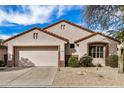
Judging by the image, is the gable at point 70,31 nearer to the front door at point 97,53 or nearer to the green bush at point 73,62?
the front door at point 97,53

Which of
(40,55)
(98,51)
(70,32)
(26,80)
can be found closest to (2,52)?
(40,55)

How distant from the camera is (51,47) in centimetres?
2491

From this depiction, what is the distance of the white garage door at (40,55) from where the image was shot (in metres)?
24.5

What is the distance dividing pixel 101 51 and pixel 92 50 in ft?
2.78

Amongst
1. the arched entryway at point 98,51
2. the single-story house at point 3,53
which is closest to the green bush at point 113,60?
the arched entryway at point 98,51

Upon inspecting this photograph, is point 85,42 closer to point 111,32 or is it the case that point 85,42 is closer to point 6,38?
A: point 111,32

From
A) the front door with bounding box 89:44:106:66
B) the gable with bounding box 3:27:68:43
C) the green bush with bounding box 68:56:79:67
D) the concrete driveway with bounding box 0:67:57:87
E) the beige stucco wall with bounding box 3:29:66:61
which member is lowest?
the concrete driveway with bounding box 0:67:57:87

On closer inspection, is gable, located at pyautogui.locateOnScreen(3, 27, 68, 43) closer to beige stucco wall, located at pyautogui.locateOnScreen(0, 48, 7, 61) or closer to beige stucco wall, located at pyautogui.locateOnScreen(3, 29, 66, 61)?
beige stucco wall, located at pyautogui.locateOnScreen(3, 29, 66, 61)

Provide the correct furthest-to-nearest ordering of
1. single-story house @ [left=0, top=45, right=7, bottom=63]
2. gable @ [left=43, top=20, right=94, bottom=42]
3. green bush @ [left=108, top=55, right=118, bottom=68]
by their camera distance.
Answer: gable @ [left=43, top=20, right=94, bottom=42] → single-story house @ [left=0, top=45, right=7, bottom=63] → green bush @ [left=108, top=55, right=118, bottom=68]

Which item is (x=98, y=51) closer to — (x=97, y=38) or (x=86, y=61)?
(x=97, y=38)

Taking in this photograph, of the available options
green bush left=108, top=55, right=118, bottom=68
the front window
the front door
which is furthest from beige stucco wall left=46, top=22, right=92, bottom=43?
green bush left=108, top=55, right=118, bottom=68

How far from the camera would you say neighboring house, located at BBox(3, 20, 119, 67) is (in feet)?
80.8

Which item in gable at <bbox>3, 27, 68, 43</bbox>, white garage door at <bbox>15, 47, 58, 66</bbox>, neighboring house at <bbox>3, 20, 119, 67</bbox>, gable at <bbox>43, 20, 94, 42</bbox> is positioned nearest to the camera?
white garage door at <bbox>15, 47, 58, 66</bbox>

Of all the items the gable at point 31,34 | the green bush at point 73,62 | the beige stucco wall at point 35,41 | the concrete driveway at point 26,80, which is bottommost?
the concrete driveway at point 26,80
